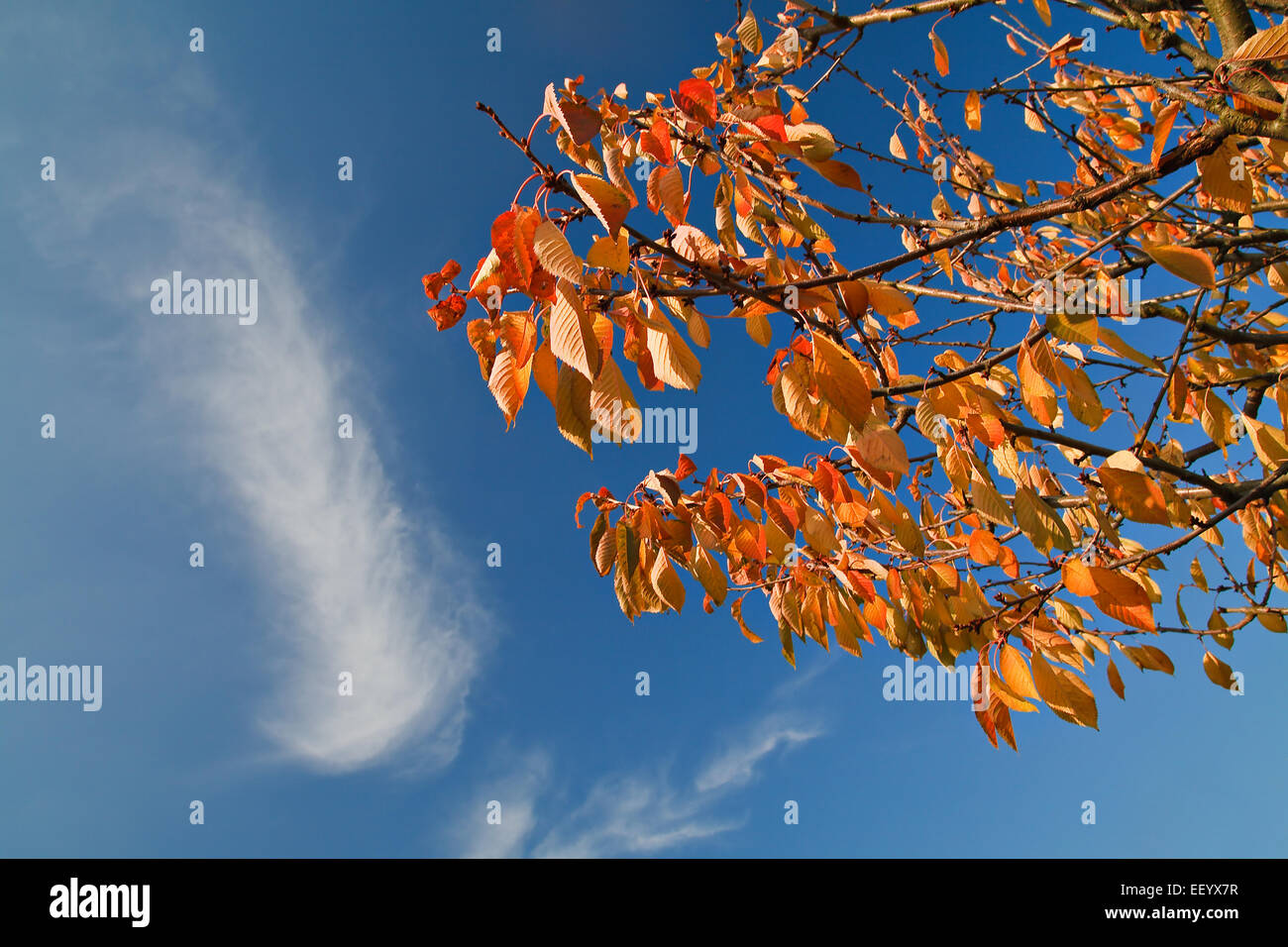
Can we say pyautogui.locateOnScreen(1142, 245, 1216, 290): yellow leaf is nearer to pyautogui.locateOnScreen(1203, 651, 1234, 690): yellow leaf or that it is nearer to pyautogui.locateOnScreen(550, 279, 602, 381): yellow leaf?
pyautogui.locateOnScreen(550, 279, 602, 381): yellow leaf

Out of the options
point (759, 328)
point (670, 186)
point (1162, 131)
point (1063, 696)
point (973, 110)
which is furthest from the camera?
point (973, 110)

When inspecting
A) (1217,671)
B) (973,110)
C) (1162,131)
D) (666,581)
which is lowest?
(1217,671)

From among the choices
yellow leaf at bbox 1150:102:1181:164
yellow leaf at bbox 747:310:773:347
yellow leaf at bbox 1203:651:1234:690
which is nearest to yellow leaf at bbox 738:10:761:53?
yellow leaf at bbox 747:310:773:347

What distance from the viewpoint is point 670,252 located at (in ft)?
4.70

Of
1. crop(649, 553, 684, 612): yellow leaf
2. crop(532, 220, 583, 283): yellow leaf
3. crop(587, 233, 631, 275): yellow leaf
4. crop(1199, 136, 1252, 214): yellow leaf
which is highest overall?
crop(1199, 136, 1252, 214): yellow leaf

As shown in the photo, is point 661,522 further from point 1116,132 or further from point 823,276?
point 1116,132

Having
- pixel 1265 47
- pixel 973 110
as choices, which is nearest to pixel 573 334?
pixel 1265 47

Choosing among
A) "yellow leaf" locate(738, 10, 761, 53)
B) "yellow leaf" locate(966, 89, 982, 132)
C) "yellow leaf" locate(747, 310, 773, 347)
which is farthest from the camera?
"yellow leaf" locate(966, 89, 982, 132)

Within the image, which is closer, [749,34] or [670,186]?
[670,186]

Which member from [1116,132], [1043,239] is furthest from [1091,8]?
[1043,239]

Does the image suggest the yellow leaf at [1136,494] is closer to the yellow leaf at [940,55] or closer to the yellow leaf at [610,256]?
the yellow leaf at [610,256]

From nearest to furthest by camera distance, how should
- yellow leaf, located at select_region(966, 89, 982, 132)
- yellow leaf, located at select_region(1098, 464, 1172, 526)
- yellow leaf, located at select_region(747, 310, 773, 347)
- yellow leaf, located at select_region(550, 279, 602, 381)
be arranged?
yellow leaf, located at select_region(550, 279, 602, 381) → yellow leaf, located at select_region(1098, 464, 1172, 526) → yellow leaf, located at select_region(747, 310, 773, 347) → yellow leaf, located at select_region(966, 89, 982, 132)

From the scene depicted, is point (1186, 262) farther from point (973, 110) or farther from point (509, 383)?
point (973, 110)

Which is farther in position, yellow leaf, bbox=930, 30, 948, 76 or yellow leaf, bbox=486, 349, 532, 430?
yellow leaf, bbox=930, 30, 948, 76
